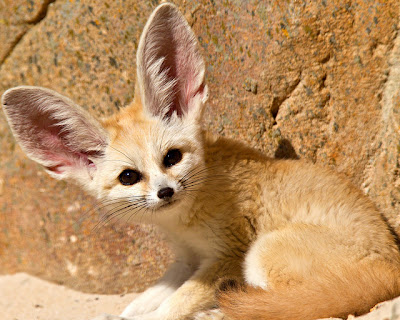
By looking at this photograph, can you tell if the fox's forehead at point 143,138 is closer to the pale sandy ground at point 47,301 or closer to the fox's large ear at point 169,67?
the fox's large ear at point 169,67

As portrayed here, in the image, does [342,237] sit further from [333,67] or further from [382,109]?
[333,67]

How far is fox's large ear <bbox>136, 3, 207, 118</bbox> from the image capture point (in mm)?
2621

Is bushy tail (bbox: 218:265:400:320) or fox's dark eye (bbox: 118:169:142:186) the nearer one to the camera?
bushy tail (bbox: 218:265:400:320)

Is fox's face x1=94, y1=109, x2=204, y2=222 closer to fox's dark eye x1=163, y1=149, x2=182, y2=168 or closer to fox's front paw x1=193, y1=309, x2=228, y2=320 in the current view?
fox's dark eye x1=163, y1=149, x2=182, y2=168

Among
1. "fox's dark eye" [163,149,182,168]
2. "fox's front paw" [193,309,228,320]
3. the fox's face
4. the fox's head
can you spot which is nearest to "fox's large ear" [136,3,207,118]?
the fox's head

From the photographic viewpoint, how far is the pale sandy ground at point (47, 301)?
3514mm

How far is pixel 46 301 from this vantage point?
3859mm

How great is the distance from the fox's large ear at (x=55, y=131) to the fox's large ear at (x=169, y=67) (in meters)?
0.36

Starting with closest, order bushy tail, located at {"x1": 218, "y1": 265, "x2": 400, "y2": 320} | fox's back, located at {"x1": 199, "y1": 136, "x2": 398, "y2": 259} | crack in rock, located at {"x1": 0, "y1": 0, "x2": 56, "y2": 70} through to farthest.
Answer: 1. bushy tail, located at {"x1": 218, "y1": 265, "x2": 400, "y2": 320}
2. fox's back, located at {"x1": 199, "y1": 136, "x2": 398, "y2": 259}
3. crack in rock, located at {"x1": 0, "y1": 0, "x2": 56, "y2": 70}

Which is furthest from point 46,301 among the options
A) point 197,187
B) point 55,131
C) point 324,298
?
point 324,298

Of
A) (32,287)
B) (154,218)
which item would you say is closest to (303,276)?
(154,218)

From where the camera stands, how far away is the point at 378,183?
2996 mm

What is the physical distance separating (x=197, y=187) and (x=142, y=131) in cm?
43

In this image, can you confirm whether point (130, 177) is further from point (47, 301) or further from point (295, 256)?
point (47, 301)
